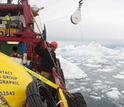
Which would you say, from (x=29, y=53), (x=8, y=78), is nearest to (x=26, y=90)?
(x=8, y=78)

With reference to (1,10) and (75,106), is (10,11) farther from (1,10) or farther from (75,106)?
(75,106)

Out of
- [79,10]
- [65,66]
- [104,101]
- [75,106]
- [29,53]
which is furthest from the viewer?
[65,66]

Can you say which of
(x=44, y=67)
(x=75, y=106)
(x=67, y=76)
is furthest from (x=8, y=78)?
(x=67, y=76)

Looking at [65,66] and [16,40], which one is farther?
[65,66]

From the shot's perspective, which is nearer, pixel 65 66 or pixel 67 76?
pixel 67 76

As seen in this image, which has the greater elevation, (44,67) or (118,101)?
(44,67)

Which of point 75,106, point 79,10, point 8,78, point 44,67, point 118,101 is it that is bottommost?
point 118,101

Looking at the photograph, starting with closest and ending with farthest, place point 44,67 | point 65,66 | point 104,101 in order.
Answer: point 44,67, point 104,101, point 65,66

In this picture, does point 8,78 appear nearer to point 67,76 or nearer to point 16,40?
point 16,40

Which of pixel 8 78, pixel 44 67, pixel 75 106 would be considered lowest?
pixel 75 106
